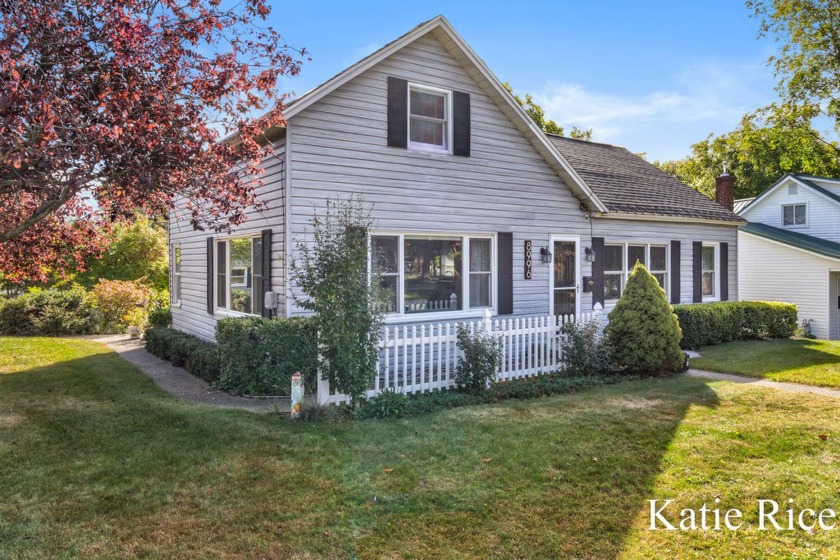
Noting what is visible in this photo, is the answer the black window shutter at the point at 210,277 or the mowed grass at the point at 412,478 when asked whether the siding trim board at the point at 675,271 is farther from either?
the black window shutter at the point at 210,277

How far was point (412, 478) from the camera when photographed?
5.25 metres

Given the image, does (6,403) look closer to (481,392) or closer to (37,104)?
(37,104)

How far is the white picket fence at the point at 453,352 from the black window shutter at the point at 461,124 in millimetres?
3499

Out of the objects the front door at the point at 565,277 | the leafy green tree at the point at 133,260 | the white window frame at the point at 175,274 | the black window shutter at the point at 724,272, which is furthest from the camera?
the leafy green tree at the point at 133,260

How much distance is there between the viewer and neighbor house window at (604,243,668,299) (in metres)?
14.2

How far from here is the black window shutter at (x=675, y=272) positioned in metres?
15.4

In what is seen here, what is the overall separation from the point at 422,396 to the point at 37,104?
6021mm

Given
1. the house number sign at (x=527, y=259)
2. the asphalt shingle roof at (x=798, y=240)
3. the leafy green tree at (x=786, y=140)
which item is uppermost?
the leafy green tree at (x=786, y=140)

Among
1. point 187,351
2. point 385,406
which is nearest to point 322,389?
point 385,406

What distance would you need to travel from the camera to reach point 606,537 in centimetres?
416

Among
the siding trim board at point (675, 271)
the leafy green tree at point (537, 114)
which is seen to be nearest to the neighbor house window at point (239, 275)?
the siding trim board at point (675, 271)

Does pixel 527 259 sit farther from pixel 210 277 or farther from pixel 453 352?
pixel 210 277

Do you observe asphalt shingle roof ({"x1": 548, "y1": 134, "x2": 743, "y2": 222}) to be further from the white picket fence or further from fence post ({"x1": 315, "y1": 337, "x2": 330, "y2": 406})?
fence post ({"x1": 315, "y1": 337, "x2": 330, "y2": 406})

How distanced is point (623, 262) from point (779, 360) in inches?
161
